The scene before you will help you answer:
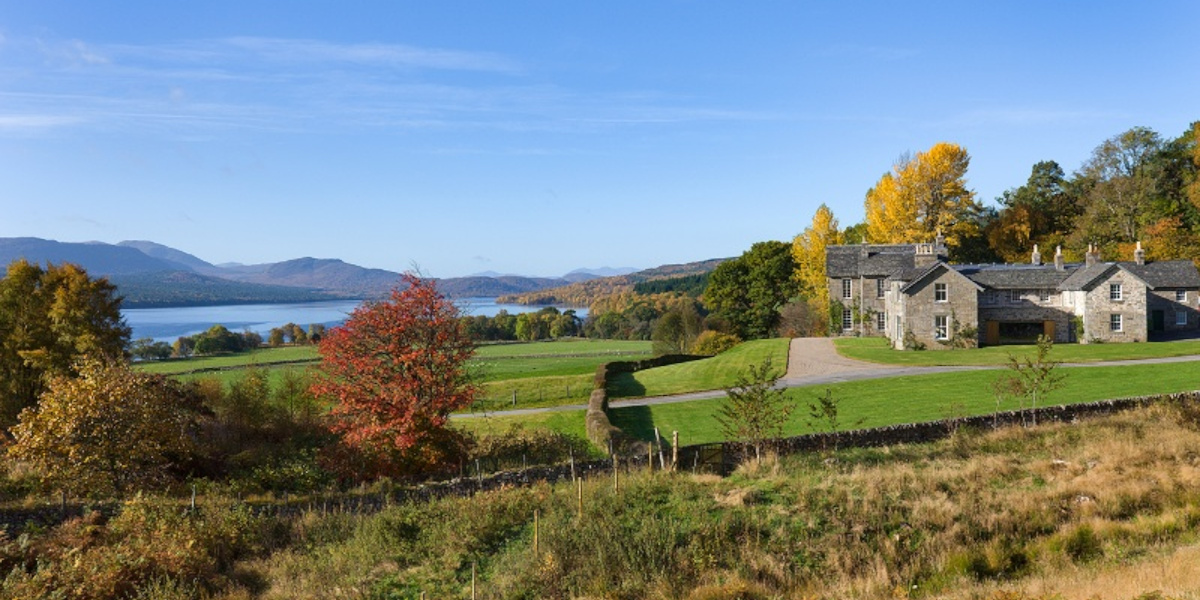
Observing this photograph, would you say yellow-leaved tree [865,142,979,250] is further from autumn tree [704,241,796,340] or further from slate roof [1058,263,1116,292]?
slate roof [1058,263,1116,292]

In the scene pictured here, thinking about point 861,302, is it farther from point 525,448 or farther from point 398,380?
point 398,380

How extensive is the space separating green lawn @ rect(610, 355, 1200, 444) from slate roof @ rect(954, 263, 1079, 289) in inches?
559

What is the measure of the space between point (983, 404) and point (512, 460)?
18.1 metres

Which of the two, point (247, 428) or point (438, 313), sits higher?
point (438, 313)


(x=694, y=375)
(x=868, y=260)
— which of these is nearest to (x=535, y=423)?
(x=694, y=375)

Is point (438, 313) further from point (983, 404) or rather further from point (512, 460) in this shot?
point (983, 404)

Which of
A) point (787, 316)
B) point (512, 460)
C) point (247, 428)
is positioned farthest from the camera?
point (787, 316)

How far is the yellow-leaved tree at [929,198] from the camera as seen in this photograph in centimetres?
6531

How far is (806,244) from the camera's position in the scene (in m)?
66.9

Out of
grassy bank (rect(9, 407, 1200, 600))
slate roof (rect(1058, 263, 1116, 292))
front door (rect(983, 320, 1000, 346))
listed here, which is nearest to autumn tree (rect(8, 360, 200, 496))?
grassy bank (rect(9, 407, 1200, 600))

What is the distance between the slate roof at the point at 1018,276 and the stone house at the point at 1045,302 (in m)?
0.06

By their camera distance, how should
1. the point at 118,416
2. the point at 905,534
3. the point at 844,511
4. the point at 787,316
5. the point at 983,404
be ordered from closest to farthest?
the point at 905,534
the point at 844,511
the point at 118,416
the point at 983,404
the point at 787,316

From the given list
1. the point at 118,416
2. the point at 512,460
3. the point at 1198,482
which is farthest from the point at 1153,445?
the point at 118,416

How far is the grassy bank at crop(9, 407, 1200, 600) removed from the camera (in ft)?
38.4
